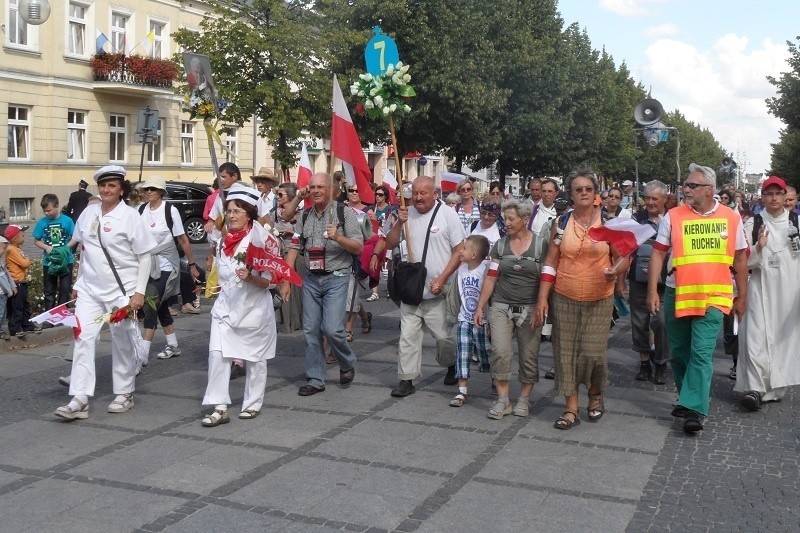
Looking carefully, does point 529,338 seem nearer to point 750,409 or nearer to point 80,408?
point 750,409

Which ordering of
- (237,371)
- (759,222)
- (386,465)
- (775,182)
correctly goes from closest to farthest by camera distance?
(386,465)
(775,182)
(759,222)
(237,371)

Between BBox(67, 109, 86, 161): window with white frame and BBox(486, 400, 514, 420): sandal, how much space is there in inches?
1145

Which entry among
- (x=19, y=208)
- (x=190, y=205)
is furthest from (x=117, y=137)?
(x=190, y=205)

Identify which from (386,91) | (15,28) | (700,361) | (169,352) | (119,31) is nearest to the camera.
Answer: (700,361)

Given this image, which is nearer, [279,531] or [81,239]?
[279,531]

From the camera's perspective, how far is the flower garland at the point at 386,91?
28.3 ft

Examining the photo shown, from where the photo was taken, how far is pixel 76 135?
34344 mm

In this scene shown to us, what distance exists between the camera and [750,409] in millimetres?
7891

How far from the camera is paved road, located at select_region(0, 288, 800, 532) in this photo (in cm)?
523

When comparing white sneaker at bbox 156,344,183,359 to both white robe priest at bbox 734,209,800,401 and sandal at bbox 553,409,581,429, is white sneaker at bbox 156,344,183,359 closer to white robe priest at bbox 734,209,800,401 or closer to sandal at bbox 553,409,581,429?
sandal at bbox 553,409,581,429

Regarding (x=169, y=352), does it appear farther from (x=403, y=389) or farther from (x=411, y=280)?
(x=411, y=280)

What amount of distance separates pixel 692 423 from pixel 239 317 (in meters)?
3.27

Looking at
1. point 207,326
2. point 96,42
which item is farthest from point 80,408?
point 96,42

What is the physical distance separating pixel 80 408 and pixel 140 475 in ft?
5.39
